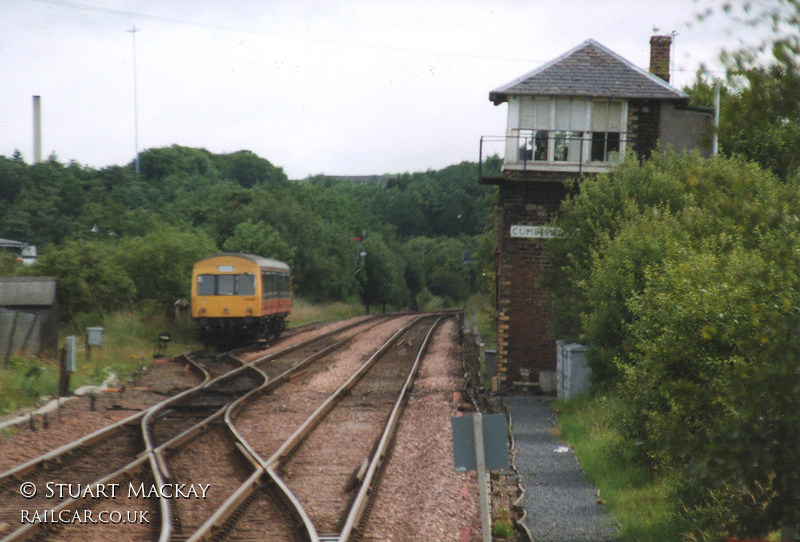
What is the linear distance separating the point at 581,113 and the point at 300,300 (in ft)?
120

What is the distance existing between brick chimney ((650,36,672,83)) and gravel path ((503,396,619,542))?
12.1 m

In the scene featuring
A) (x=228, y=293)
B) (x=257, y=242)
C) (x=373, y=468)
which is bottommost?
(x=373, y=468)

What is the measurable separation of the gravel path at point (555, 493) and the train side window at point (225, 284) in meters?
13.7

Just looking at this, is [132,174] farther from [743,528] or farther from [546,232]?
[743,528]

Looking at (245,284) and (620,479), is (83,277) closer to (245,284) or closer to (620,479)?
(245,284)

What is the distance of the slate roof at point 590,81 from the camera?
1831 cm

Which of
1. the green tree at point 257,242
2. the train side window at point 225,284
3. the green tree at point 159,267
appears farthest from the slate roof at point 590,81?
the green tree at point 257,242

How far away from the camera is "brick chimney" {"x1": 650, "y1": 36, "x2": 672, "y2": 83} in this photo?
71.5ft

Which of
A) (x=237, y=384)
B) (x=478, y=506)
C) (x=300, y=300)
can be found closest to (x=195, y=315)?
(x=237, y=384)

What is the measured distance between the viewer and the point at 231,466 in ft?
31.5

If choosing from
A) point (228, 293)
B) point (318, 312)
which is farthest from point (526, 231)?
point (318, 312)

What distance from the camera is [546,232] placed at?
1780 cm

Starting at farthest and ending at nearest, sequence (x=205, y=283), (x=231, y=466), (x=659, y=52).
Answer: (x=205, y=283) < (x=659, y=52) < (x=231, y=466)

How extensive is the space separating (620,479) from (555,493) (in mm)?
812
